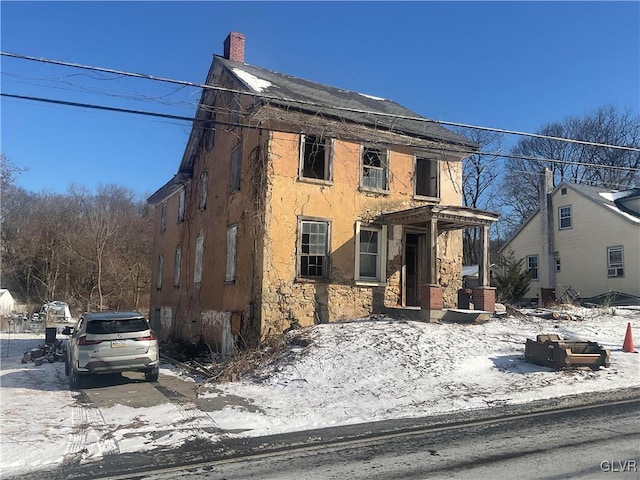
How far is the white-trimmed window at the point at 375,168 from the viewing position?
16.9m

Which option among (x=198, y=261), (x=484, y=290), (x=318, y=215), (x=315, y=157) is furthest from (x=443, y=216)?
(x=198, y=261)

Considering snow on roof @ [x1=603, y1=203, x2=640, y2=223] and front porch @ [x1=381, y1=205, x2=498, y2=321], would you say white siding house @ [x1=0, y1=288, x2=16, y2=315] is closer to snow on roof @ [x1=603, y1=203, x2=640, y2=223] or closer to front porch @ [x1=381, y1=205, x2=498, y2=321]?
front porch @ [x1=381, y1=205, x2=498, y2=321]

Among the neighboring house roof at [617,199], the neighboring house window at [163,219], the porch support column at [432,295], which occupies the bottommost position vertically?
the porch support column at [432,295]

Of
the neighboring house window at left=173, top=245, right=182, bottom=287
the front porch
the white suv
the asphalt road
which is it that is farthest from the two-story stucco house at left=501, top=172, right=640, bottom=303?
the white suv

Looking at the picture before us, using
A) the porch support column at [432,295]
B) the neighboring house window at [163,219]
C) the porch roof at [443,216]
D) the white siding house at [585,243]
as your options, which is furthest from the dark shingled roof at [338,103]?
the white siding house at [585,243]

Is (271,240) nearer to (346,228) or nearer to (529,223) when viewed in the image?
(346,228)

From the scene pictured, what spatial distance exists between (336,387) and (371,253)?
7.19m

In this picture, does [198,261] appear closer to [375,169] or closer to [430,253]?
[375,169]

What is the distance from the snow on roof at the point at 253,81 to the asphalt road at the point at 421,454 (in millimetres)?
11678

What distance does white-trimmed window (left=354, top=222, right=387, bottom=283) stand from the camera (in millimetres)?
16281

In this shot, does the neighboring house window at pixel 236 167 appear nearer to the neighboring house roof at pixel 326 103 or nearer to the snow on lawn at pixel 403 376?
the neighboring house roof at pixel 326 103

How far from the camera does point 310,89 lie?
63.5ft

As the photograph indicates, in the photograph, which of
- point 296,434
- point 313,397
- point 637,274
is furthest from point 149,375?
point 637,274

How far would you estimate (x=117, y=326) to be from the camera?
1125 cm
